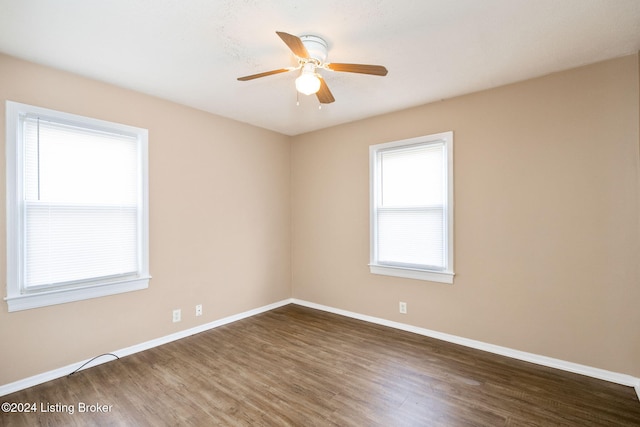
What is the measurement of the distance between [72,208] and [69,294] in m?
0.76

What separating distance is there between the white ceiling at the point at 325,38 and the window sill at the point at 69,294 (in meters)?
1.95

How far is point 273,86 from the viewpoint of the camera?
2.96 meters

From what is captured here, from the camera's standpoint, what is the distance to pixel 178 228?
134 inches

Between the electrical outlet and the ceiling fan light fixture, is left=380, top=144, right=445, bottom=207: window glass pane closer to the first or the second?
the electrical outlet

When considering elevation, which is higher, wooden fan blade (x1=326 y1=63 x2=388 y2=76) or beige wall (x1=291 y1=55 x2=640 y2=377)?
wooden fan blade (x1=326 y1=63 x2=388 y2=76)

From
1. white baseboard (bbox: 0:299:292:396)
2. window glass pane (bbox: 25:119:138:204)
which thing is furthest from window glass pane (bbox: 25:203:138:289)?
white baseboard (bbox: 0:299:292:396)

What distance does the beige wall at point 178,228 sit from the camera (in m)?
2.47

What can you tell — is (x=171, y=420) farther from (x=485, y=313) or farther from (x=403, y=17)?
(x=403, y=17)

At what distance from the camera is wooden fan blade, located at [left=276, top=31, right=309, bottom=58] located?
66.2 inches

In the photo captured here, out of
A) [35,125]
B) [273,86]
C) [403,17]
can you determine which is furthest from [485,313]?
[35,125]

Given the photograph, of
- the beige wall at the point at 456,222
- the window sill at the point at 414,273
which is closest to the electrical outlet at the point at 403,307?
the beige wall at the point at 456,222

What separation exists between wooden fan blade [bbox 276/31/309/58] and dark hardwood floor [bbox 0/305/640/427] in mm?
2449

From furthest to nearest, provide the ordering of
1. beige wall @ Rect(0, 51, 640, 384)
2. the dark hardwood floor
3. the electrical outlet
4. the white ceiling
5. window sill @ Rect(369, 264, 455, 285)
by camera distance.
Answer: the electrical outlet, window sill @ Rect(369, 264, 455, 285), beige wall @ Rect(0, 51, 640, 384), the dark hardwood floor, the white ceiling

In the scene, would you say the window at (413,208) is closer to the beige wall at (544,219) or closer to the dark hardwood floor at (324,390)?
the beige wall at (544,219)
